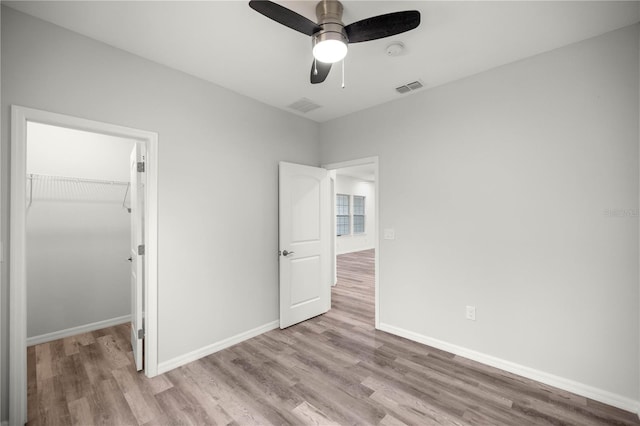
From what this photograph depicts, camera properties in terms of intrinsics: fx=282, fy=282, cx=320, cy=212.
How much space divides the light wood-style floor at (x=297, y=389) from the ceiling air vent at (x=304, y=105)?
9.00ft

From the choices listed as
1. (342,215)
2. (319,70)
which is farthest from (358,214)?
(319,70)

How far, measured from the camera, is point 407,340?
10.2 feet

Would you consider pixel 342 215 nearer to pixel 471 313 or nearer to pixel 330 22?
pixel 471 313

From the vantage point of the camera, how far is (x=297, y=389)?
225 cm

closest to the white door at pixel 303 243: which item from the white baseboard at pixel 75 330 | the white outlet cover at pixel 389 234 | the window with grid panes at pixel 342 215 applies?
the white outlet cover at pixel 389 234

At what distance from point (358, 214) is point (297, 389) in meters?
8.37

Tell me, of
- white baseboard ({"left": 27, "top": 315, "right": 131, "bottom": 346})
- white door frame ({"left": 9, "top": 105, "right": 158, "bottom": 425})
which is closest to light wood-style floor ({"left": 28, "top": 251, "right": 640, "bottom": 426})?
white baseboard ({"left": 27, "top": 315, "right": 131, "bottom": 346})

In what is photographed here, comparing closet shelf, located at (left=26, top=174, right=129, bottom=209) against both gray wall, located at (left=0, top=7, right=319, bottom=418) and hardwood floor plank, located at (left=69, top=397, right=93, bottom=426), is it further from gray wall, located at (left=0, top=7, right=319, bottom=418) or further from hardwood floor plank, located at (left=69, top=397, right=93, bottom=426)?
hardwood floor plank, located at (left=69, top=397, right=93, bottom=426)

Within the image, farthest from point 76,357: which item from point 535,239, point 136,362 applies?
point 535,239

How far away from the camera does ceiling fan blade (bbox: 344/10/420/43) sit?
61.6 inches

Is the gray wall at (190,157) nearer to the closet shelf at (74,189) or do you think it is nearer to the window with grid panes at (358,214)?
the closet shelf at (74,189)

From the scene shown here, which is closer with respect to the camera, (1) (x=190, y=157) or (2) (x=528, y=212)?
(2) (x=528, y=212)

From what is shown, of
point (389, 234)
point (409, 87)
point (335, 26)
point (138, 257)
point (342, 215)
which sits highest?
point (409, 87)

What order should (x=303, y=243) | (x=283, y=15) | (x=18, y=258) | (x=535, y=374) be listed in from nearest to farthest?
(x=283, y=15) < (x=18, y=258) < (x=535, y=374) < (x=303, y=243)
